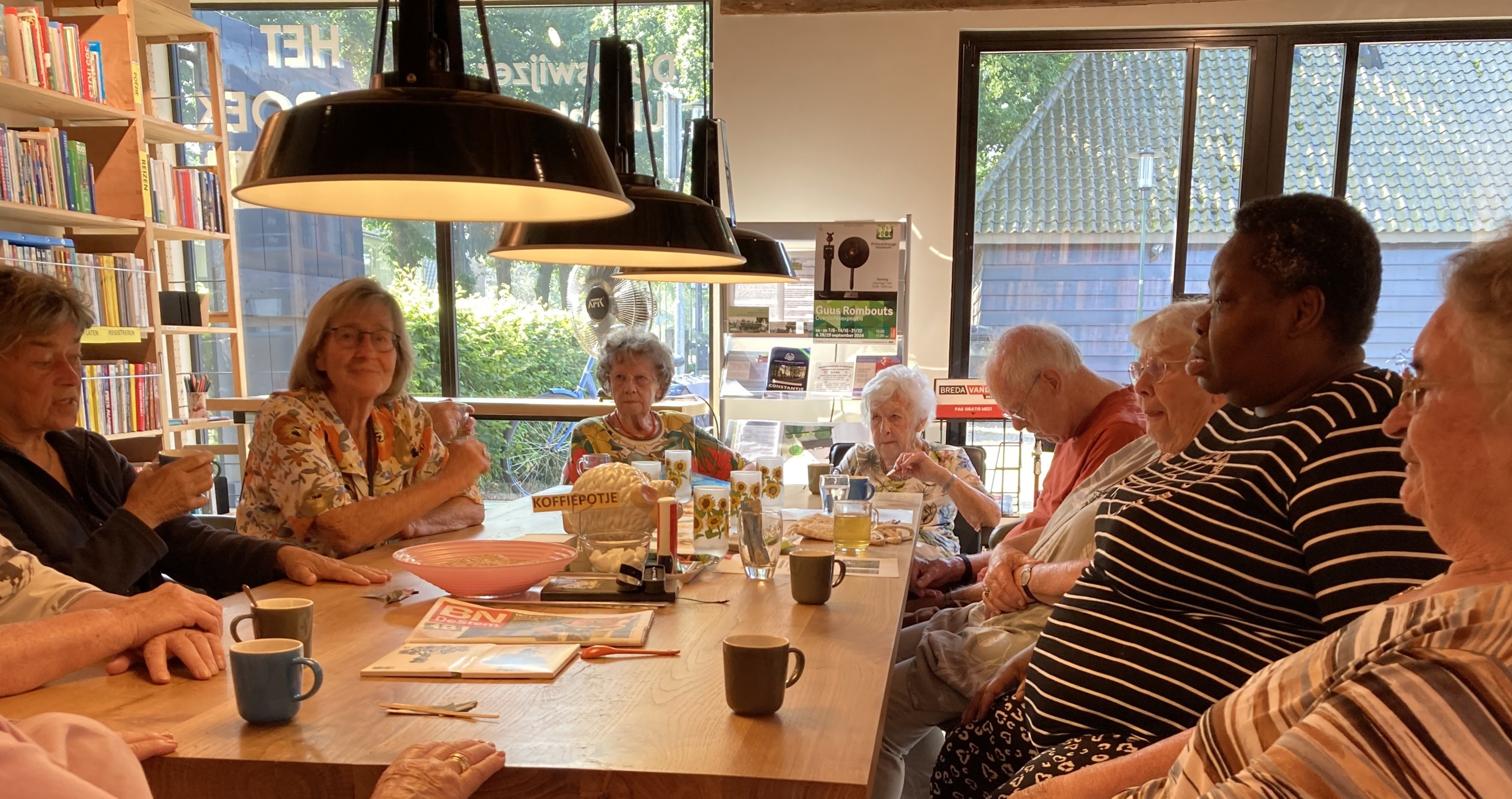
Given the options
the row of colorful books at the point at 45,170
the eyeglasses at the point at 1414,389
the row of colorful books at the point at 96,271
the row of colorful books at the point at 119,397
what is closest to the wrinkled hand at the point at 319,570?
the eyeglasses at the point at 1414,389

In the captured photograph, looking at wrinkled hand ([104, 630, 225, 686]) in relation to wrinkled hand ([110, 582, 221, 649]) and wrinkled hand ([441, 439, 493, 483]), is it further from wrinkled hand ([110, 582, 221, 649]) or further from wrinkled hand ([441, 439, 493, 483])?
wrinkled hand ([441, 439, 493, 483])

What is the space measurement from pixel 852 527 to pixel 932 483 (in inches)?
41.2

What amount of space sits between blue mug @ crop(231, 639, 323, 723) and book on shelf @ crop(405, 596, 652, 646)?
0.30 metres

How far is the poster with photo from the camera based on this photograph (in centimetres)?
436

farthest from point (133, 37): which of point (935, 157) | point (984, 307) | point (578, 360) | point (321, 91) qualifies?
point (984, 307)

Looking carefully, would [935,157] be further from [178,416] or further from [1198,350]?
[178,416]

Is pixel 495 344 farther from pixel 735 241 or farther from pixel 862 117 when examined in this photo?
pixel 735 241

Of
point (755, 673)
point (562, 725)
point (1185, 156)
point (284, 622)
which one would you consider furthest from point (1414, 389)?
point (1185, 156)

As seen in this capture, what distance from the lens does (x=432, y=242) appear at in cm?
506

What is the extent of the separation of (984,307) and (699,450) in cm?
211

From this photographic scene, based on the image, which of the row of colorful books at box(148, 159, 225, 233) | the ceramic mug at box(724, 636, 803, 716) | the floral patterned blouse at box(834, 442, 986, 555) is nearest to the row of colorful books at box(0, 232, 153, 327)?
the row of colorful books at box(148, 159, 225, 233)

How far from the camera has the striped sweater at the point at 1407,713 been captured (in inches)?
24.8

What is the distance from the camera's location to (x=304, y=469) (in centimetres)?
210

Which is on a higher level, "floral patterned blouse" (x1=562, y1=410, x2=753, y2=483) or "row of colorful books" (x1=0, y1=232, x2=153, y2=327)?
"row of colorful books" (x1=0, y1=232, x2=153, y2=327)
